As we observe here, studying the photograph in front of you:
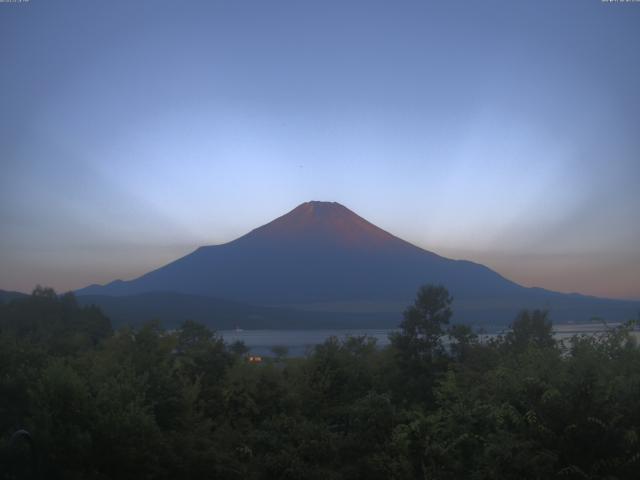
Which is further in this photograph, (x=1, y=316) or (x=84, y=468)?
(x=1, y=316)

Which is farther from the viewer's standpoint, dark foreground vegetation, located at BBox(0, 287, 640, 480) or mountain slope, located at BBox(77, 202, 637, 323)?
mountain slope, located at BBox(77, 202, 637, 323)

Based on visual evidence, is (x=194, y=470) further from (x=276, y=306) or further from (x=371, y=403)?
(x=276, y=306)

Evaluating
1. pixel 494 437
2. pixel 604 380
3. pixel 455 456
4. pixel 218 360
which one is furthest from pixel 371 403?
pixel 218 360

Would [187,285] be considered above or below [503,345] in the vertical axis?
above

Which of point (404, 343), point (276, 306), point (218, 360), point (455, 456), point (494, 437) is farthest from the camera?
point (276, 306)

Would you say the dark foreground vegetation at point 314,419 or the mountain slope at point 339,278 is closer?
the dark foreground vegetation at point 314,419

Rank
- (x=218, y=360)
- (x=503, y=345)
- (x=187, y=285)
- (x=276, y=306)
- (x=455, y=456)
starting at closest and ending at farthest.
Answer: (x=455, y=456) → (x=218, y=360) → (x=503, y=345) → (x=276, y=306) → (x=187, y=285)

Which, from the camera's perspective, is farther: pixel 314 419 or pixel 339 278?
pixel 339 278

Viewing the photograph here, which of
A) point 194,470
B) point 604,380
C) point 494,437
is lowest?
point 194,470
